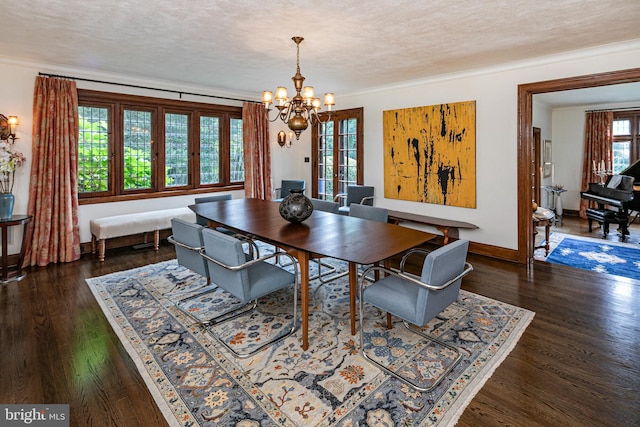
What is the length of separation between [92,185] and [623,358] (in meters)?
6.21

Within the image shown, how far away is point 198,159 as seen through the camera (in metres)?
6.07

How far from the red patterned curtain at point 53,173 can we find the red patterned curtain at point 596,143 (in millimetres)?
9725

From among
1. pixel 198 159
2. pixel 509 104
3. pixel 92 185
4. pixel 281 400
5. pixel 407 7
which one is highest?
pixel 407 7

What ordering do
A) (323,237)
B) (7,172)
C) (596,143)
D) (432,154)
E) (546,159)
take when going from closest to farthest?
(323,237)
(7,172)
(432,154)
(596,143)
(546,159)

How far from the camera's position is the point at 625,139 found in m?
7.40

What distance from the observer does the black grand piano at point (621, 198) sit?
5.64 metres

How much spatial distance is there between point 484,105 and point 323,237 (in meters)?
3.39

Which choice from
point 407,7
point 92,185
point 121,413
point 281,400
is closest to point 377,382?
→ point 281,400

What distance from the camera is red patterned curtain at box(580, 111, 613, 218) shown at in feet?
24.4

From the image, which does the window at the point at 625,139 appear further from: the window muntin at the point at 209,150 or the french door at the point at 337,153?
the window muntin at the point at 209,150

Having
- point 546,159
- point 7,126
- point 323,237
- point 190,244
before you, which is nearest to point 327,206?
point 323,237

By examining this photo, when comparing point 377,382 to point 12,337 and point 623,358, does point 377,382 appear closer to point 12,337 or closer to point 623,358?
point 623,358

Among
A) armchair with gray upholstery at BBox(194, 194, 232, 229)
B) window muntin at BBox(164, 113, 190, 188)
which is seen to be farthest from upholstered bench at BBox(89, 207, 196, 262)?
armchair with gray upholstery at BBox(194, 194, 232, 229)

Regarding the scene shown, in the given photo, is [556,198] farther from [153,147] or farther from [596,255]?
[153,147]
